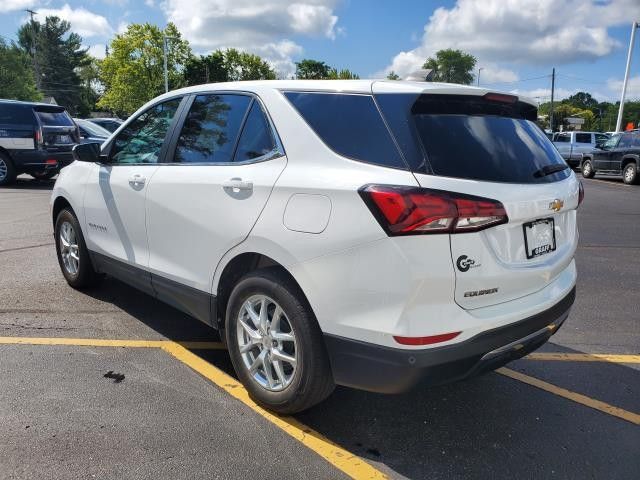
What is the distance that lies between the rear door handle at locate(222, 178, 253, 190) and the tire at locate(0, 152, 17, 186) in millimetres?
12200

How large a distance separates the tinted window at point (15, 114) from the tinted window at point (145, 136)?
10083 mm

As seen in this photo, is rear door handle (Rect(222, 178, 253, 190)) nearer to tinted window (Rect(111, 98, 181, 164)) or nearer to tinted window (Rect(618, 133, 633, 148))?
tinted window (Rect(111, 98, 181, 164))

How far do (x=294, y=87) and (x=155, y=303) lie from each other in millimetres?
2662

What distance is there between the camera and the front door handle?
3.76 m

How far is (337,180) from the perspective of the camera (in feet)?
8.30

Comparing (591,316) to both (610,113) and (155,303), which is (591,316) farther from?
(610,113)

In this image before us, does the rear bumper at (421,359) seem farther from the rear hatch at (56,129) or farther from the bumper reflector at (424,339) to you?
the rear hatch at (56,129)

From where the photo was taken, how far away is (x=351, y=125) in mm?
2660

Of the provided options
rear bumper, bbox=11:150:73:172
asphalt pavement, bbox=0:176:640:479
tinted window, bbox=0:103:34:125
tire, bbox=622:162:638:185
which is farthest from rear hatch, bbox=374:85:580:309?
tire, bbox=622:162:638:185

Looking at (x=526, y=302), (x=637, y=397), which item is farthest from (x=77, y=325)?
(x=637, y=397)

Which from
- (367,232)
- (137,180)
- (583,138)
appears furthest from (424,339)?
(583,138)

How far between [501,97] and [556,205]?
64 centimetres

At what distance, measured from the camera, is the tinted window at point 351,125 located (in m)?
2.51

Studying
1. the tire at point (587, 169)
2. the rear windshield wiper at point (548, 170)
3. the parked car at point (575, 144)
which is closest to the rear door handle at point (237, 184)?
the rear windshield wiper at point (548, 170)
